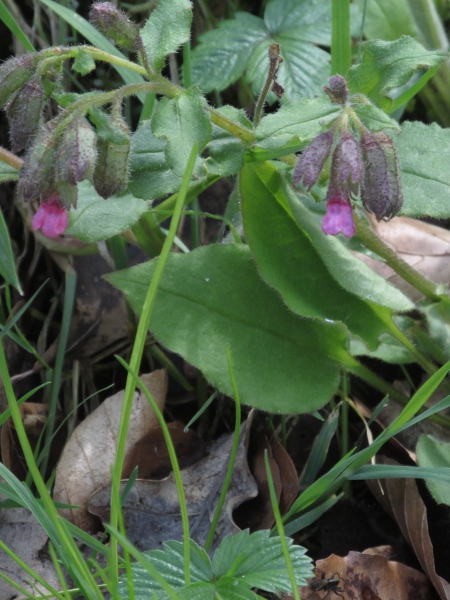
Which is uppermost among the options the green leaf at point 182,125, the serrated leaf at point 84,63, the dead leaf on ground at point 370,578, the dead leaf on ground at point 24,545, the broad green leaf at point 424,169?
the serrated leaf at point 84,63

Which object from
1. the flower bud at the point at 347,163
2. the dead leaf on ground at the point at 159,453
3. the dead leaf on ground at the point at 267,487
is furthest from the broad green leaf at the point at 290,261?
the dead leaf on ground at the point at 159,453

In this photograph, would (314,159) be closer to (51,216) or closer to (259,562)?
(51,216)

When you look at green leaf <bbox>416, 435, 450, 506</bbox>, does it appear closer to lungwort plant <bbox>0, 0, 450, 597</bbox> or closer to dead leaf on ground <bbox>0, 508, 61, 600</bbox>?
lungwort plant <bbox>0, 0, 450, 597</bbox>

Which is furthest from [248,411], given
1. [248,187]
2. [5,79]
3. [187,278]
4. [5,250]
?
[5,79]

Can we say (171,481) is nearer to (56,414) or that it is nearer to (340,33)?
(56,414)

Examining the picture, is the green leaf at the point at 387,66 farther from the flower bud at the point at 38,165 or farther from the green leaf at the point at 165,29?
the flower bud at the point at 38,165

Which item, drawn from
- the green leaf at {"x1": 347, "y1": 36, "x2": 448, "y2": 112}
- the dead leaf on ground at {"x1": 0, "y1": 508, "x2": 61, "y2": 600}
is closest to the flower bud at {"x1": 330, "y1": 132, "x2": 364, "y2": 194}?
the green leaf at {"x1": 347, "y1": 36, "x2": 448, "y2": 112}
